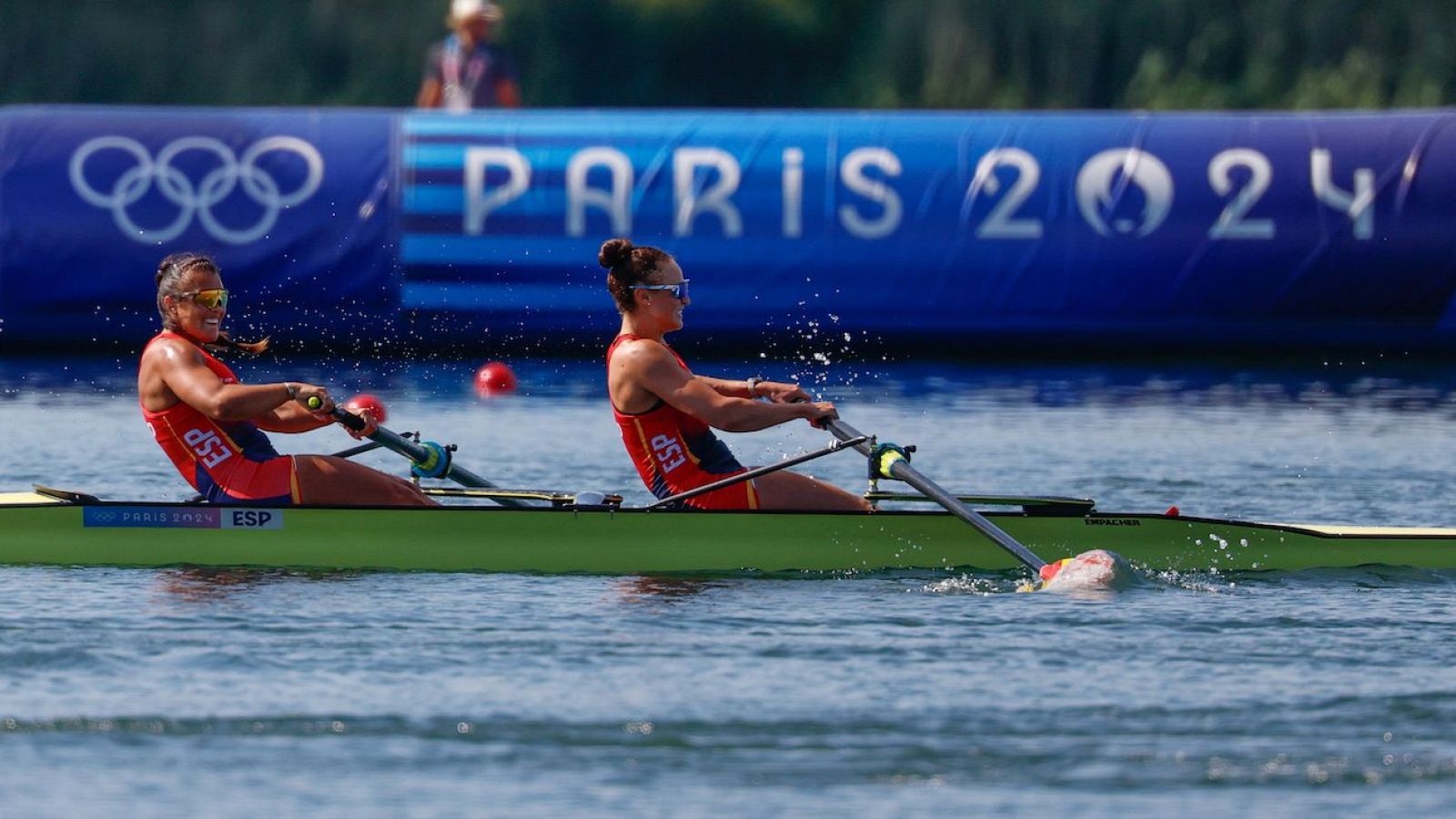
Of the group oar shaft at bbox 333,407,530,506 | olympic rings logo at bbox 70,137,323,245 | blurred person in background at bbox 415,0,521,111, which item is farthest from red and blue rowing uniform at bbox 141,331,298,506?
blurred person in background at bbox 415,0,521,111

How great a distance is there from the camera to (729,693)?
26.7 feet

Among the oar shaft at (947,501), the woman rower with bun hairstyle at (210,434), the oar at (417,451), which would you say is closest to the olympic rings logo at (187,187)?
the oar at (417,451)

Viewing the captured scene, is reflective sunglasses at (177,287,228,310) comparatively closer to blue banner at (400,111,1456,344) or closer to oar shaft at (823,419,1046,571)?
oar shaft at (823,419,1046,571)

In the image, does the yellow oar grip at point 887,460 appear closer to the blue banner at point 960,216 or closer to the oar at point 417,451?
the oar at point 417,451

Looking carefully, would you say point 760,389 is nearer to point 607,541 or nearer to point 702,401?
point 702,401

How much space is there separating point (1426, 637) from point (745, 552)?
8.68 feet

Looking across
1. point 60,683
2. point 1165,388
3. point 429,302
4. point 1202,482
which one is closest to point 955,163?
point 1165,388

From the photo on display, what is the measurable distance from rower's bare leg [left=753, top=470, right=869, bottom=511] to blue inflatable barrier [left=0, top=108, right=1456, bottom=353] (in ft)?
26.8

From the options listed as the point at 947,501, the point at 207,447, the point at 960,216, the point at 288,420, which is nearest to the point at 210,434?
the point at 207,447

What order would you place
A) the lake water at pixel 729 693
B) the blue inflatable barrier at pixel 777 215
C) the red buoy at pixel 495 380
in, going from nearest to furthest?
the lake water at pixel 729 693
the red buoy at pixel 495 380
the blue inflatable barrier at pixel 777 215

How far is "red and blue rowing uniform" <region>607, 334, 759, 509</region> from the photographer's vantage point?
1049cm

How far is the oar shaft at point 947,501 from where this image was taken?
10.1 meters

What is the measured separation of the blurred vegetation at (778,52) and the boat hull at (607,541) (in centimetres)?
1799

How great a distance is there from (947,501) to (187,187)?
386 inches
